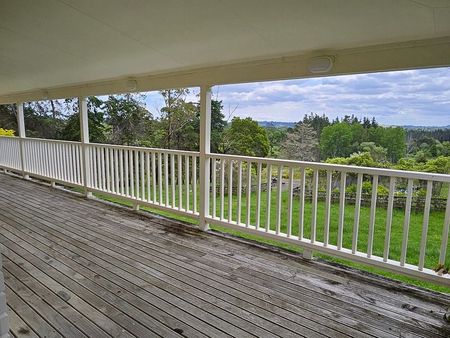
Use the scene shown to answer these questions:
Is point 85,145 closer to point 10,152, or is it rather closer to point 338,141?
point 10,152

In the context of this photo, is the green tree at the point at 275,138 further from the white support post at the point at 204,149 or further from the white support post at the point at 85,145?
the white support post at the point at 85,145

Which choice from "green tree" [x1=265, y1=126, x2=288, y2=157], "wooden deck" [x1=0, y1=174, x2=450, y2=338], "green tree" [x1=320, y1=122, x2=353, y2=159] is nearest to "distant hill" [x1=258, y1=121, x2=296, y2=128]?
"green tree" [x1=265, y1=126, x2=288, y2=157]

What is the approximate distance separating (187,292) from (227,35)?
2049mm

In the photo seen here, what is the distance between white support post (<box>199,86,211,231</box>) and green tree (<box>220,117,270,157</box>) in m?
1.53

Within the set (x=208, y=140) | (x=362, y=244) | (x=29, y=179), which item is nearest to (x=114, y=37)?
(x=208, y=140)

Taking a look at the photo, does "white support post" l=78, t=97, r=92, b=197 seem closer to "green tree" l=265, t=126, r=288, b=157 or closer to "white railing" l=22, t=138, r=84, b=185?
"white railing" l=22, t=138, r=84, b=185

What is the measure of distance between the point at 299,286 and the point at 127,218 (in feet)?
8.62

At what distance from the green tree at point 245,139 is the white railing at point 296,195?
397mm

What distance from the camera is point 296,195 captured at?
525 centimetres

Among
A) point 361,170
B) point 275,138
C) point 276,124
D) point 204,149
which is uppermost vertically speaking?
point 276,124

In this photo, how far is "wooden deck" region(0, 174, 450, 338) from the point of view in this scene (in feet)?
6.17

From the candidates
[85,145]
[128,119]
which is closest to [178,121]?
[128,119]

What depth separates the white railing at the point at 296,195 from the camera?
2473 mm

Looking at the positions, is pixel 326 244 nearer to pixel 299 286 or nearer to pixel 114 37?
pixel 299 286
